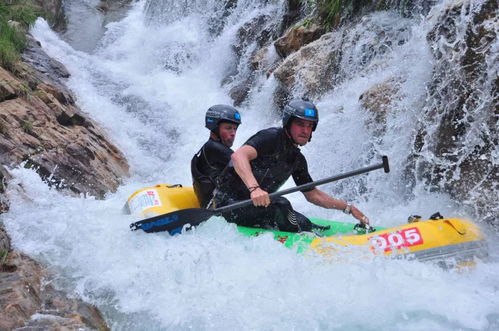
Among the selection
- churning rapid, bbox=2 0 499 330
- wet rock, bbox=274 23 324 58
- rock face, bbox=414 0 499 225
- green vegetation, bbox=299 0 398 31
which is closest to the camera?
churning rapid, bbox=2 0 499 330

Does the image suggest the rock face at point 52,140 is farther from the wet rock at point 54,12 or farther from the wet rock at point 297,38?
the wet rock at point 54,12

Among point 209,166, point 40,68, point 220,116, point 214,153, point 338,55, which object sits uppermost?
point 40,68

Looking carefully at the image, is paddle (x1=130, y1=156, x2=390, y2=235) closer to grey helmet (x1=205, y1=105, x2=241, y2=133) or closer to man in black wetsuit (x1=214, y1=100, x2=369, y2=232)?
man in black wetsuit (x1=214, y1=100, x2=369, y2=232)

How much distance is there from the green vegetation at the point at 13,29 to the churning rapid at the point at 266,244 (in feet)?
4.23

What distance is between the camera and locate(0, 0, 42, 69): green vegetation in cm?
751

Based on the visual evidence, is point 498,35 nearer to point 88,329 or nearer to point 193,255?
point 193,255

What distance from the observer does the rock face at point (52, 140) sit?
5.67 m

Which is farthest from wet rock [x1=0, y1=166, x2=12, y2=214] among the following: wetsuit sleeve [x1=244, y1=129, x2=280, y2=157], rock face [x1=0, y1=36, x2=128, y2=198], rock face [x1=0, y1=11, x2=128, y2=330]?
wetsuit sleeve [x1=244, y1=129, x2=280, y2=157]

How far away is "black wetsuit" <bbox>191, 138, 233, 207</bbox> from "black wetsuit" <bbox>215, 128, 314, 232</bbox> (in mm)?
170

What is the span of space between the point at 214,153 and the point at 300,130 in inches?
33.4

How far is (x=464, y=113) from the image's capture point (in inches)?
189

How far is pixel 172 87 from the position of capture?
11867mm

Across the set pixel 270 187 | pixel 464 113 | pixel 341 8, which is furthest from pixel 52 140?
pixel 341 8

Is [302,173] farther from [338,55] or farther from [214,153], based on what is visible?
[338,55]
